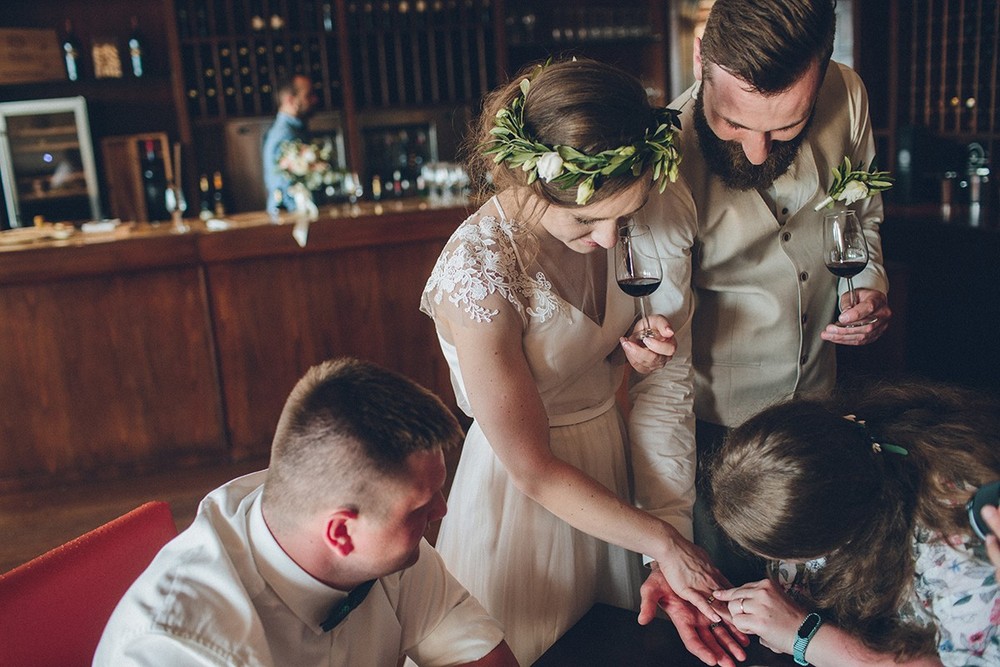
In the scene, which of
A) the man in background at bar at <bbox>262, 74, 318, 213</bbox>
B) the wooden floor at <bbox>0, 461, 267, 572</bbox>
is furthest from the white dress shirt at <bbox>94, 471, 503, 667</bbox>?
the man in background at bar at <bbox>262, 74, 318, 213</bbox>

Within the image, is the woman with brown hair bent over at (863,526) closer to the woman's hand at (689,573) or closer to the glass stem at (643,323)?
the woman's hand at (689,573)

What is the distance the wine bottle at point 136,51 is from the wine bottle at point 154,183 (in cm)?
72

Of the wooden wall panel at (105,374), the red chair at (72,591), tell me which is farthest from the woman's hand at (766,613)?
the wooden wall panel at (105,374)

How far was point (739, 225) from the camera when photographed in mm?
1929

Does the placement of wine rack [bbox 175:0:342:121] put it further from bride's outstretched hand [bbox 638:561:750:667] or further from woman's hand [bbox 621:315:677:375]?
bride's outstretched hand [bbox 638:561:750:667]

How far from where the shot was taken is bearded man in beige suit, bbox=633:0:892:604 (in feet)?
5.57

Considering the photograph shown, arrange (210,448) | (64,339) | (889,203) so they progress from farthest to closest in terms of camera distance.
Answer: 1. (889,203)
2. (210,448)
3. (64,339)

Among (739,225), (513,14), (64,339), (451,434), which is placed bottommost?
(64,339)

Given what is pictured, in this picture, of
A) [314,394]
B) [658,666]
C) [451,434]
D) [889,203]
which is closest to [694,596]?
[658,666]

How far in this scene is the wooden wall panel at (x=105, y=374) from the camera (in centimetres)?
418

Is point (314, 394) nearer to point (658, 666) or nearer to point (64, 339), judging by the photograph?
point (658, 666)

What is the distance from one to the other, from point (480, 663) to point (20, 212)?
589cm

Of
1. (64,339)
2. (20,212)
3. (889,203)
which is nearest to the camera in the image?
(64,339)

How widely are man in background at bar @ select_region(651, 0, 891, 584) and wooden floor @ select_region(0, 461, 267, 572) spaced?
8.34 ft
